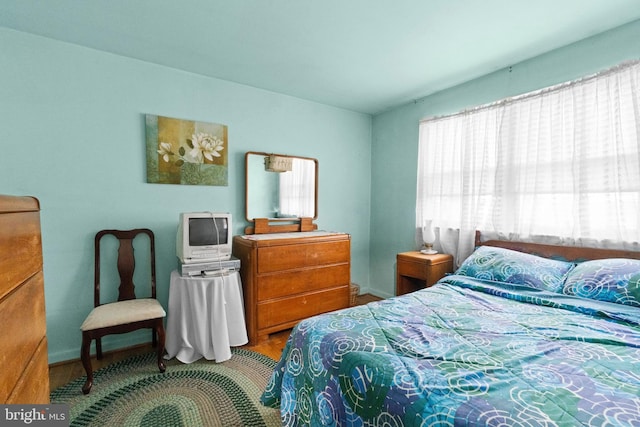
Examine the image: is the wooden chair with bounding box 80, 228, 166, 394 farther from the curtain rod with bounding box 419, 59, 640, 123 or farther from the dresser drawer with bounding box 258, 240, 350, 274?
the curtain rod with bounding box 419, 59, 640, 123

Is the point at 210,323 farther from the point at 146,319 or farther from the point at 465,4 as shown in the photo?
the point at 465,4

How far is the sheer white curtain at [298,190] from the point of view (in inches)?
128

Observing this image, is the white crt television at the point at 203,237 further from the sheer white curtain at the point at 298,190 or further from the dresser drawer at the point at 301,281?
the sheer white curtain at the point at 298,190

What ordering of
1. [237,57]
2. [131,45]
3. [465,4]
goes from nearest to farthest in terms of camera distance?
[465,4] → [131,45] → [237,57]

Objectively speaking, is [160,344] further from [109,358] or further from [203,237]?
[203,237]

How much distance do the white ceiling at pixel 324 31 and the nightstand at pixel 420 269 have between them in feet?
5.87

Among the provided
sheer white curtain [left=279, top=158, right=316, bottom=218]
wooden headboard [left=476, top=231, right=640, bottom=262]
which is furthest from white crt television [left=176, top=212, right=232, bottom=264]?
→ wooden headboard [left=476, top=231, right=640, bottom=262]

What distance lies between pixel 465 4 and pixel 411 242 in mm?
2388

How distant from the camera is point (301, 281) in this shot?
285cm

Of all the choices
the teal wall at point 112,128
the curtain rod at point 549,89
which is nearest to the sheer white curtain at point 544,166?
the curtain rod at point 549,89

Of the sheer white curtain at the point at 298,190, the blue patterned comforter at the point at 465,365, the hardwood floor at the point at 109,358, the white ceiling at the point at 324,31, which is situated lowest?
the hardwood floor at the point at 109,358

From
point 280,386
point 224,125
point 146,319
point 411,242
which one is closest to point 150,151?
point 224,125

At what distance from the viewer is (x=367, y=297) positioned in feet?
12.9

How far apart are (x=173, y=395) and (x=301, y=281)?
135 centimetres
